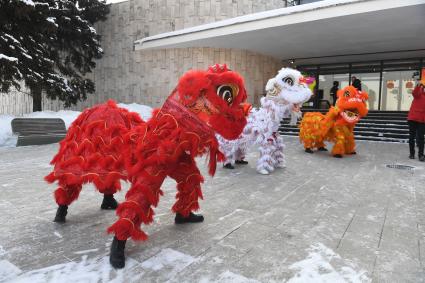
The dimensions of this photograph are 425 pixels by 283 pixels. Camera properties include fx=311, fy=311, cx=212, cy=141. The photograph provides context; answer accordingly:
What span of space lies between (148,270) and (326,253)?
1.27 meters

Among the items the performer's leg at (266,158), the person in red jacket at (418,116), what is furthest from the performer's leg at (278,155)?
the person in red jacket at (418,116)

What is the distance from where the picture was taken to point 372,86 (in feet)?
48.0

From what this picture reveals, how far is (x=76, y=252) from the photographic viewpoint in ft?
7.27

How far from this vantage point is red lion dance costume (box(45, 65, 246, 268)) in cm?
205

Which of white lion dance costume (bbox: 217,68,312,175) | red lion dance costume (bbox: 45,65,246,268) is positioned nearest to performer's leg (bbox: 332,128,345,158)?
white lion dance costume (bbox: 217,68,312,175)

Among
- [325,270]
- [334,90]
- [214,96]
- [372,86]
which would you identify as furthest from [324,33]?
[325,270]

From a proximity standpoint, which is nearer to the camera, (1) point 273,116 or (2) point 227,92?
(2) point 227,92

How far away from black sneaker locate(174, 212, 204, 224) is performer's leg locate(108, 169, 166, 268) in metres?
0.68

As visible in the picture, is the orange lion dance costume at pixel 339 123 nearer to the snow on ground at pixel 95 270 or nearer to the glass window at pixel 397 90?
the snow on ground at pixel 95 270

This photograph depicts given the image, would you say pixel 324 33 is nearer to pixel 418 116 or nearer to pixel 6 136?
pixel 418 116

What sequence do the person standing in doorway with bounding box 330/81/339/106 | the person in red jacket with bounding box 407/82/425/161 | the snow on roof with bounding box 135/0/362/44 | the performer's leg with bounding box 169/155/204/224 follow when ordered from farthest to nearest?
the person standing in doorway with bounding box 330/81/339/106
the snow on roof with bounding box 135/0/362/44
the person in red jacket with bounding box 407/82/425/161
the performer's leg with bounding box 169/155/204/224

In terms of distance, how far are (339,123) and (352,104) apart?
1.68 ft

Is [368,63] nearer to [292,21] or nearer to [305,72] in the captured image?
[305,72]

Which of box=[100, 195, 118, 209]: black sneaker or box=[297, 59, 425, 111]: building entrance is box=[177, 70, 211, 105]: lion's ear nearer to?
box=[100, 195, 118, 209]: black sneaker
